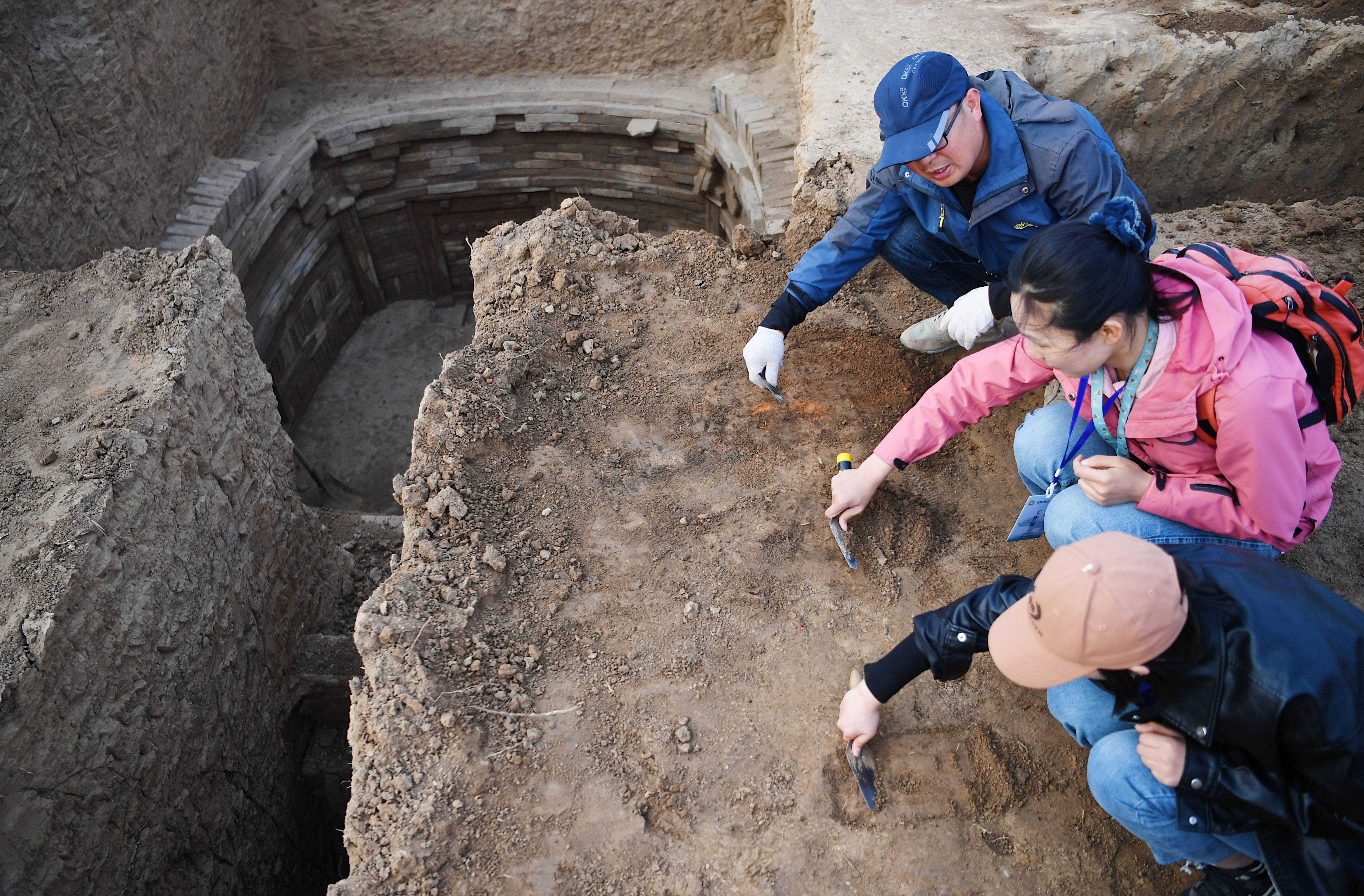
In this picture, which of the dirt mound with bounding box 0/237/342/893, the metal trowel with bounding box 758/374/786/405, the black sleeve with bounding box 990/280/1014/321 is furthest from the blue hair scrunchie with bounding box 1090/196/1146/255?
the dirt mound with bounding box 0/237/342/893

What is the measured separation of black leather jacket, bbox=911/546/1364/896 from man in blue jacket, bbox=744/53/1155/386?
2.80ft

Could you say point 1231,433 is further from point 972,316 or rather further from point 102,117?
point 102,117

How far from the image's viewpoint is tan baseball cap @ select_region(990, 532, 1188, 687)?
138 cm

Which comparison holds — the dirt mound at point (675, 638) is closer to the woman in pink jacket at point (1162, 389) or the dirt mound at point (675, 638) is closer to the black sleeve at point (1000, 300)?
the black sleeve at point (1000, 300)

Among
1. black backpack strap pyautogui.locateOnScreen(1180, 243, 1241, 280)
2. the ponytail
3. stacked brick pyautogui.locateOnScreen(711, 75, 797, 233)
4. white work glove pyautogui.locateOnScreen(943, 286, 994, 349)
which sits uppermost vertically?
the ponytail

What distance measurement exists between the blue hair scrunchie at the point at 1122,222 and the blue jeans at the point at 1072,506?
21.2 inches

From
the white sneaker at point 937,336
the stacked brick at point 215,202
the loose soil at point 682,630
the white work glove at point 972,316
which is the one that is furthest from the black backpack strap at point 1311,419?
the stacked brick at point 215,202

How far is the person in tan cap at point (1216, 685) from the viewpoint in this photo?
1.39 metres

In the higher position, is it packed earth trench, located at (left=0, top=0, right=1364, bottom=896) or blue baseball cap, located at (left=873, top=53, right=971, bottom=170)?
blue baseball cap, located at (left=873, top=53, right=971, bottom=170)

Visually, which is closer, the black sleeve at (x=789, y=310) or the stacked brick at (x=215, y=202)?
the black sleeve at (x=789, y=310)

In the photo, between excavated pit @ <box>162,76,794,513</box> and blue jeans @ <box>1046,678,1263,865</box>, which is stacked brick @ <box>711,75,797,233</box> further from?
blue jeans @ <box>1046,678,1263,865</box>

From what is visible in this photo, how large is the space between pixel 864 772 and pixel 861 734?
93 mm

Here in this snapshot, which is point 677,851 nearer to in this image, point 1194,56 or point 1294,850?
point 1294,850

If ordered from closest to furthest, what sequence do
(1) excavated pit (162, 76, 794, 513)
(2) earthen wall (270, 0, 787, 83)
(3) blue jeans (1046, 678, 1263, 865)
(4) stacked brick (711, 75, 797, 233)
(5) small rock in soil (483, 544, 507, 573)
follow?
(3) blue jeans (1046, 678, 1263, 865) → (5) small rock in soil (483, 544, 507, 573) → (4) stacked brick (711, 75, 797, 233) → (1) excavated pit (162, 76, 794, 513) → (2) earthen wall (270, 0, 787, 83)
